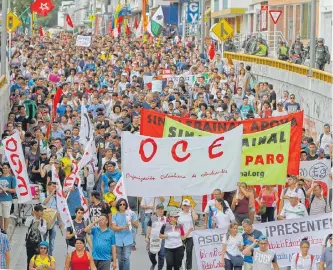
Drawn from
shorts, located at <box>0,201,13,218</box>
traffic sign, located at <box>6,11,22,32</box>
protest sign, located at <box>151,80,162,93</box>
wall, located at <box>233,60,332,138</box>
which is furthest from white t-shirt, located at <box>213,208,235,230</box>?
traffic sign, located at <box>6,11,22,32</box>

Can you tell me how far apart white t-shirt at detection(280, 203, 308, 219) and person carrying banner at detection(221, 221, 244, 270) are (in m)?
1.56

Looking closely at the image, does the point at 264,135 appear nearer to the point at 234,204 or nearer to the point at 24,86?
the point at 234,204

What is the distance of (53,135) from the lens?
26.2m

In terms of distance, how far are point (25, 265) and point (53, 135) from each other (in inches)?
312

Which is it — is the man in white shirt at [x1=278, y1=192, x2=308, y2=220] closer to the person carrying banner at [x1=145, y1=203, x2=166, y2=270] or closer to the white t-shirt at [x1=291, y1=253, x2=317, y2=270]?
the person carrying banner at [x1=145, y1=203, x2=166, y2=270]

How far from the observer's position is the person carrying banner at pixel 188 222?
17.6m

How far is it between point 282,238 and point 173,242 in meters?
1.51

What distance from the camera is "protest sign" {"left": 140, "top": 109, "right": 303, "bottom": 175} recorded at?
19.3m

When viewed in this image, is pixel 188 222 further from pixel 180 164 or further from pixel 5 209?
pixel 5 209

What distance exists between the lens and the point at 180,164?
17.8 meters

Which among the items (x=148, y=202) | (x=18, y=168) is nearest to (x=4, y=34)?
(x=18, y=168)

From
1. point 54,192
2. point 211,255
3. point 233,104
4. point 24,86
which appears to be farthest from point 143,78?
point 211,255

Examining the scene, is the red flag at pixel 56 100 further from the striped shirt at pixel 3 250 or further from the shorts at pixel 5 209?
the striped shirt at pixel 3 250

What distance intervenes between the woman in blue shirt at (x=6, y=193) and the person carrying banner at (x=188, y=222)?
11.0ft
